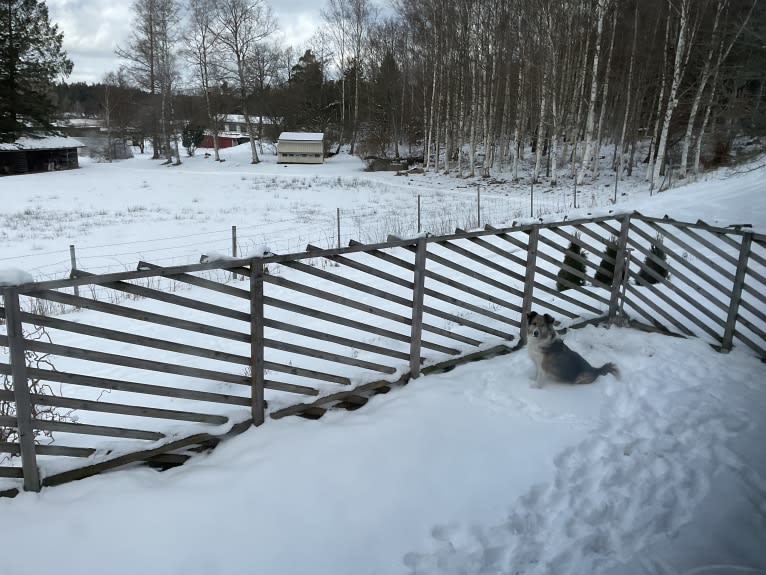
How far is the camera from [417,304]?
5035 mm

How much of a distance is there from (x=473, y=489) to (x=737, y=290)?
4310 millimetres

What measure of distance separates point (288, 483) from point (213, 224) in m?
16.0

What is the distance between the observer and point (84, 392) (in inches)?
200

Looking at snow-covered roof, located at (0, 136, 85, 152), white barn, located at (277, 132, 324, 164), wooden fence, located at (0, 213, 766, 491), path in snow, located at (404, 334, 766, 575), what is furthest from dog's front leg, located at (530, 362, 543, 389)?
snow-covered roof, located at (0, 136, 85, 152)

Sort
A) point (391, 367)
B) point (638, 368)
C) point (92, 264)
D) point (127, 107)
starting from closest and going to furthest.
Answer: point (391, 367) < point (638, 368) < point (92, 264) < point (127, 107)

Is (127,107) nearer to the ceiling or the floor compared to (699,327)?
nearer to the ceiling

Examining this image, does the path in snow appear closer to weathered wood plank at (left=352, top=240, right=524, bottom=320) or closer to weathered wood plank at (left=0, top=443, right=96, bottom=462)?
weathered wood plank at (left=352, top=240, right=524, bottom=320)

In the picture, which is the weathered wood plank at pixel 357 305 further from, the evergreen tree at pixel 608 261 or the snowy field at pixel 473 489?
the evergreen tree at pixel 608 261

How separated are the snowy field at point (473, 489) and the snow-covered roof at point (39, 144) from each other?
43.0m

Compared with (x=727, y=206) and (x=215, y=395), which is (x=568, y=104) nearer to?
(x=727, y=206)

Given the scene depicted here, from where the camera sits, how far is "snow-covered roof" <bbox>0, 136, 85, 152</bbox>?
1489 inches

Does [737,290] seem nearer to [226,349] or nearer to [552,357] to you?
[552,357]

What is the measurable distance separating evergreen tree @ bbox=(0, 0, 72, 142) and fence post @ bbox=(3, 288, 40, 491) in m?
43.1

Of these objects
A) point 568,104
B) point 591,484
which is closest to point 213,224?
point 591,484
